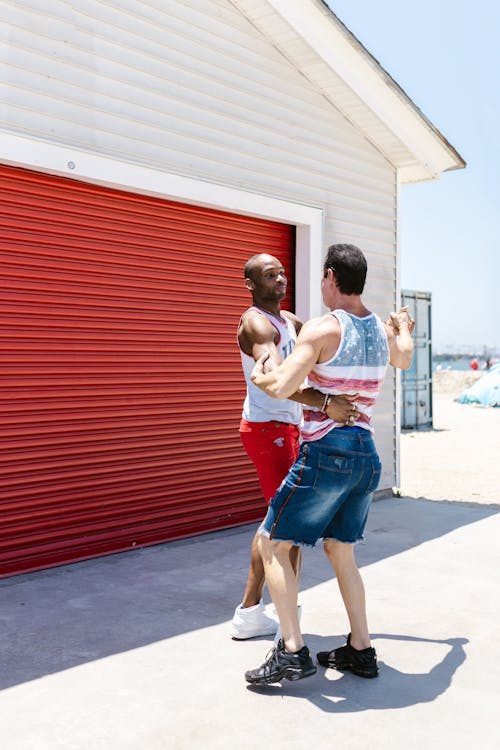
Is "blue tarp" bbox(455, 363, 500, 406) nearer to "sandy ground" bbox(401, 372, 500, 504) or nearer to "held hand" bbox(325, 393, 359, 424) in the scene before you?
"sandy ground" bbox(401, 372, 500, 504)

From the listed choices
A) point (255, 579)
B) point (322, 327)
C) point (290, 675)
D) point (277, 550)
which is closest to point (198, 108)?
point (322, 327)

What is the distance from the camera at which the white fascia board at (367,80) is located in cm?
730

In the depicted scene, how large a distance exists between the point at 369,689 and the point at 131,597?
6.18 feet

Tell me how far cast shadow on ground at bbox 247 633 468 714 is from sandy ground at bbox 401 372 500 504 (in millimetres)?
5570

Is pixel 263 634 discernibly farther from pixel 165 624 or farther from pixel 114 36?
pixel 114 36

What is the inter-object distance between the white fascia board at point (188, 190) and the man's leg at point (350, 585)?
134 inches

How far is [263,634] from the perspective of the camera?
14.2 feet

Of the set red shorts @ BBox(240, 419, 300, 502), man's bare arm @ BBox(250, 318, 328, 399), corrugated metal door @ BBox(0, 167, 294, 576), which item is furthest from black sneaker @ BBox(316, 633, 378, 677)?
corrugated metal door @ BBox(0, 167, 294, 576)

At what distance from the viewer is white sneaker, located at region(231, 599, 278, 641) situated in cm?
426

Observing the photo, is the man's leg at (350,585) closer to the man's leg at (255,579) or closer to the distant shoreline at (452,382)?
the man's leg at (255,579)

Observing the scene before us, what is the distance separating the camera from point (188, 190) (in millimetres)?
6668

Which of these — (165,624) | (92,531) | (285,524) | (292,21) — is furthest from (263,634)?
(292,21)

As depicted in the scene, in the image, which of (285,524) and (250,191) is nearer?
(285,524)

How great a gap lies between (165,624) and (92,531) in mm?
1737
